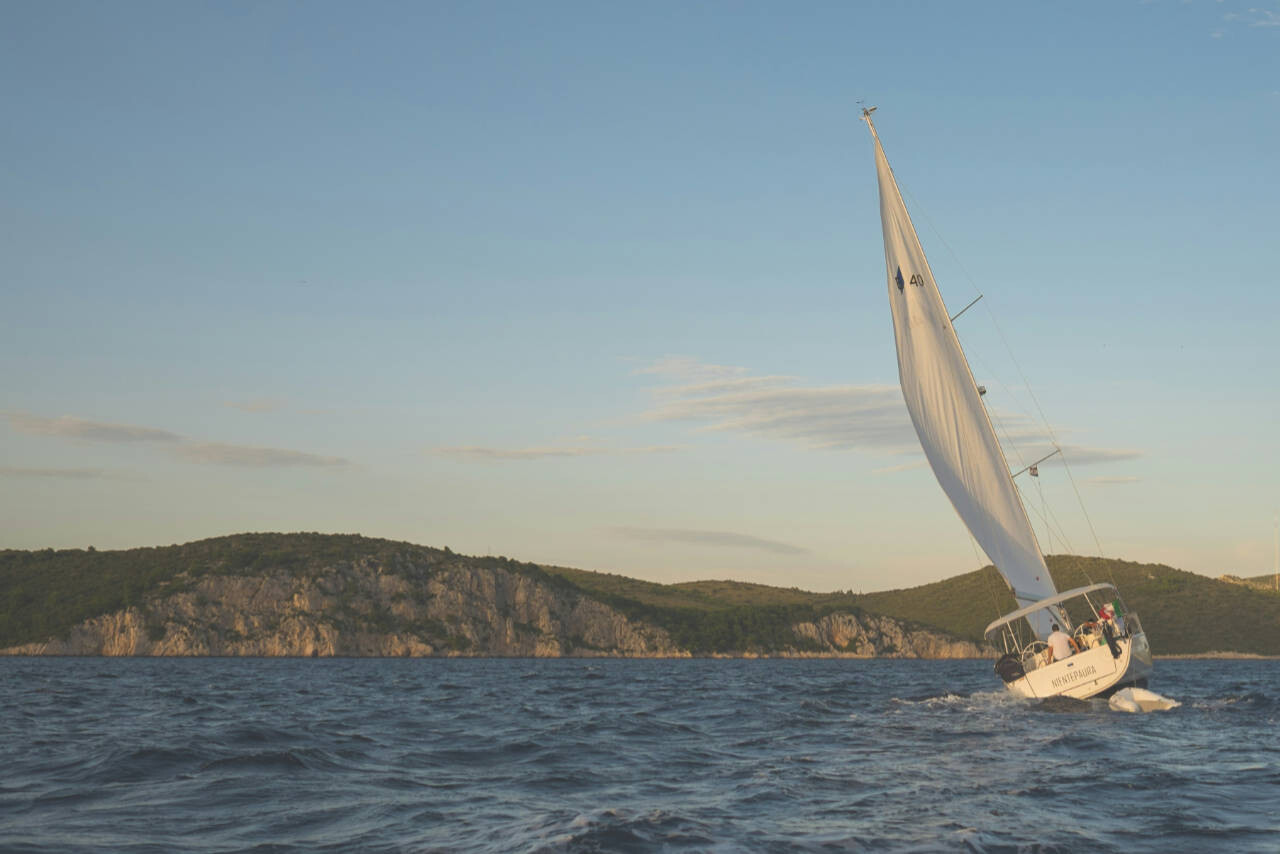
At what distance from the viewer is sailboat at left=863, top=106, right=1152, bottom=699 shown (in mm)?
31484

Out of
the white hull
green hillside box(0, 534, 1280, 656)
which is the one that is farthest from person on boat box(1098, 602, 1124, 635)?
green hillside box(0, 534, 1280, 656)

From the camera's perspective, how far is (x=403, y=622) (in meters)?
128

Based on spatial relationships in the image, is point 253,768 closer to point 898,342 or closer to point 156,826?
point 156,826

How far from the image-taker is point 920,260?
109 ft

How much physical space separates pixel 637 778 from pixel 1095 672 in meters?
18.2

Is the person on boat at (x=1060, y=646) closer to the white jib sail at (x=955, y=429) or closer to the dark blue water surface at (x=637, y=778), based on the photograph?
the white jib sail at (x=955, y=429)

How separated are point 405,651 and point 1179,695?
96741 mm

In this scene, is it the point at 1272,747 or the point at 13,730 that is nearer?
the point at 1272,747

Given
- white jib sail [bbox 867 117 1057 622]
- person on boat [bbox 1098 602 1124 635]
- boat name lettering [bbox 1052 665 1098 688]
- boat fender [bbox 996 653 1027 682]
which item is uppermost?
white jib sail [bbox 867 117 1057 622]

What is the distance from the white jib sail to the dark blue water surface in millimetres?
4745

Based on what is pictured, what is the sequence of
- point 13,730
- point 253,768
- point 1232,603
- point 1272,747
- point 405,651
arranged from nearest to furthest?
point 253,768
point 1272,747
point 13,730
point 405,651
point 1232,603

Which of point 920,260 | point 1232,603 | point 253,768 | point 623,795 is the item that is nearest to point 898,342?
point 920,260

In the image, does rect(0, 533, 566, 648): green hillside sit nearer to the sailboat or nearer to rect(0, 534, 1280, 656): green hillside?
rect(0, 534, 1280, 656): green hillside

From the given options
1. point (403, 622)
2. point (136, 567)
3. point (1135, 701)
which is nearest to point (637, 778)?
point (1135, 701)
